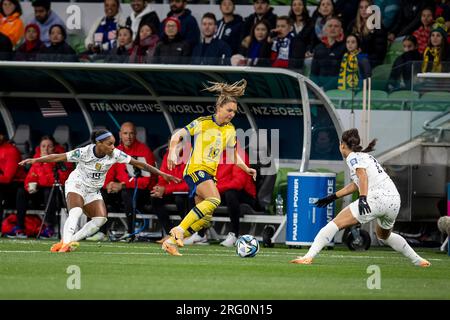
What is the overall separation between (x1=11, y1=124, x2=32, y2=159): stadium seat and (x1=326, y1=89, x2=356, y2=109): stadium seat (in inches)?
218

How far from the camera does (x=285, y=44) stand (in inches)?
753

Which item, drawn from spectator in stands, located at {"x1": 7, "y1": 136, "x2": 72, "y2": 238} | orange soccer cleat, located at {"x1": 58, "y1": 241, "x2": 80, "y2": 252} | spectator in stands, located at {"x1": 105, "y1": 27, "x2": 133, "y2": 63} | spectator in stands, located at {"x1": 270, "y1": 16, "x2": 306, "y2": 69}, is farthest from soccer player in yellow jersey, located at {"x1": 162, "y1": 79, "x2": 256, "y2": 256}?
spectator in stands, located at {"x1": 105, "y1": 27, "x2": 133, "y2": 63}

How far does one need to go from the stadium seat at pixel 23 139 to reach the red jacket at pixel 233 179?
12.3ft

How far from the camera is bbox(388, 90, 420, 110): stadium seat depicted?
58.0 ft

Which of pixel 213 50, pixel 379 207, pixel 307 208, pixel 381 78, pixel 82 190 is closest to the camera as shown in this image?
pixel 379 207

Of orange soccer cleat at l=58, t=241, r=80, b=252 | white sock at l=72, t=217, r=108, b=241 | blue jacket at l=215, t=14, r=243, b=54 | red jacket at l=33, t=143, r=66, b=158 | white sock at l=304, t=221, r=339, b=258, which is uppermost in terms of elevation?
blue jacket at l=215, t=14, r=243, b=54

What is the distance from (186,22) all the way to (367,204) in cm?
791

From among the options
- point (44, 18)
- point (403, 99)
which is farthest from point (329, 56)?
point (44, 18)

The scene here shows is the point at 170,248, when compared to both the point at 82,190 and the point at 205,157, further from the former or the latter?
the point at 82,190

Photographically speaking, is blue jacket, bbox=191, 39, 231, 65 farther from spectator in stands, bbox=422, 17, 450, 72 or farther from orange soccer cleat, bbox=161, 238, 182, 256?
orange soccer cleat, bbox=161, 238, 182, 256

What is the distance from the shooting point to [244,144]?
18891 mm

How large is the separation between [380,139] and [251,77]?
2.29m

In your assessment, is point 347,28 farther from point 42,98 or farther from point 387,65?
point 42,98
